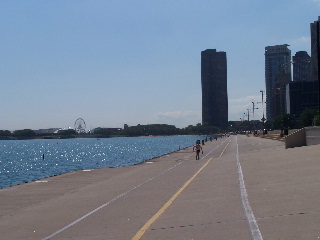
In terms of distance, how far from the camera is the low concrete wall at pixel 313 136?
38.4 m

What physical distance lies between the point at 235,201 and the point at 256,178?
6371 mm

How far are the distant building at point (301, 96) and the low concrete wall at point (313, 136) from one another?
442ft

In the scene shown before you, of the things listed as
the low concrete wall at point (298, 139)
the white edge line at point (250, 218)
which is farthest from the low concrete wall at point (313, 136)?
the white edge line at point (250, 218)

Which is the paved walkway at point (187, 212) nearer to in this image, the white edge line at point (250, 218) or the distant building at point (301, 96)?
the white edge line at point (250, 218)

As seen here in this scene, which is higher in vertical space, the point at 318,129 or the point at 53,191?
the point at 318,129

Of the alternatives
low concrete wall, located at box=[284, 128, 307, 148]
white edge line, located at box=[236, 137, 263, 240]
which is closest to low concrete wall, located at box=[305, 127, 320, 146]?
low concrete wall, located at box=[284, 128, 307, 148]

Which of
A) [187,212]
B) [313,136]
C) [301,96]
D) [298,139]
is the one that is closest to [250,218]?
[187,212]

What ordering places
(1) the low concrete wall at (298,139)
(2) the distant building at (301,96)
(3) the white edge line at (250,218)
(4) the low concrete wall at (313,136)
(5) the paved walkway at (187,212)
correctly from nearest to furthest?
1. (3) the white edge line at (250,218)
2. (5) the paved walkway at (187,212)
3. (4) the low concrete wall at (313,136)
4. (1) the low concrete wall at (298,139)
5. (2) the distant building at (301,96)

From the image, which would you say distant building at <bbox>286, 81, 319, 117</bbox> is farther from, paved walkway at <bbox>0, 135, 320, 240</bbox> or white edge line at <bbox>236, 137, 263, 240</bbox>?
white edge line at <bbox>236, 137, 263, 240</bbox>

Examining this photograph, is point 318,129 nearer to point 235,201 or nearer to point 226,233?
point 235,201

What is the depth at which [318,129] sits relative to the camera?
38438mm

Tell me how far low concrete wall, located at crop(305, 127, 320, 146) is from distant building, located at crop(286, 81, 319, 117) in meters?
135

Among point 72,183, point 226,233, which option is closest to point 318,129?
Result: point 72,183

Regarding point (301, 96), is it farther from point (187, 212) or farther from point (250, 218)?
point (250, 218)
